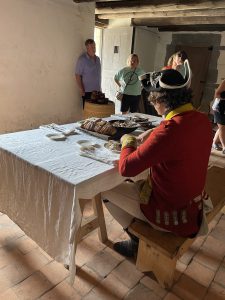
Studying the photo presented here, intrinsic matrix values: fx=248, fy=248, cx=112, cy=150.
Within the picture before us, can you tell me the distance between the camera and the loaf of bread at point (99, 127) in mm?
1761

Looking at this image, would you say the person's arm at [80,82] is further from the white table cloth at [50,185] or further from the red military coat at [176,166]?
the red military coat at [176,166]

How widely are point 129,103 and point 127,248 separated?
9.98ft

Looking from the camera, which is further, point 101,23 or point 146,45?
point 146,45

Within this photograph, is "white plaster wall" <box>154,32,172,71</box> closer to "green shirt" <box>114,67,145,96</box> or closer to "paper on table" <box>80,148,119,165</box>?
"green shirt" <box>114,67,145,96</box>

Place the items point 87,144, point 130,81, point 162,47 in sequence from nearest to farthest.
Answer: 1. point 87,144
2. point 130,81
3. point 162,47

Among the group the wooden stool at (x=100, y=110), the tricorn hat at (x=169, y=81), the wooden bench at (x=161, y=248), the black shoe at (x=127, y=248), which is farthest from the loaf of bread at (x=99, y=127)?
the wooden stool at (x=100, y=110)

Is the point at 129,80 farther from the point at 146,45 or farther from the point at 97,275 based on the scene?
the point at 97,275

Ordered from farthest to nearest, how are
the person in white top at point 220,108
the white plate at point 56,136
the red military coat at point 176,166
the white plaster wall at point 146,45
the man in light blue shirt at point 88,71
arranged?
the white plaster wall at point 146,45, the man in light blue shirt at point 88,71, the person in white top at point 220,108, the white plate at point 56,136, the red military coat at point 176,166

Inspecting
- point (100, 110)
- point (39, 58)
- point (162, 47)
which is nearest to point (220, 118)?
point (100, 110)

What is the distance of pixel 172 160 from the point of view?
1.18 metres

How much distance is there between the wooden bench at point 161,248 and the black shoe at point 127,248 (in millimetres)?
132

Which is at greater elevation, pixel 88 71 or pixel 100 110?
pixel 88 71

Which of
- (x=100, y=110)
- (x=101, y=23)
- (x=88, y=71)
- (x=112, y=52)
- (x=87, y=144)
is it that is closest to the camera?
(x=87, y=144)

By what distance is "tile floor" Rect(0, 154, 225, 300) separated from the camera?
4.60ft
